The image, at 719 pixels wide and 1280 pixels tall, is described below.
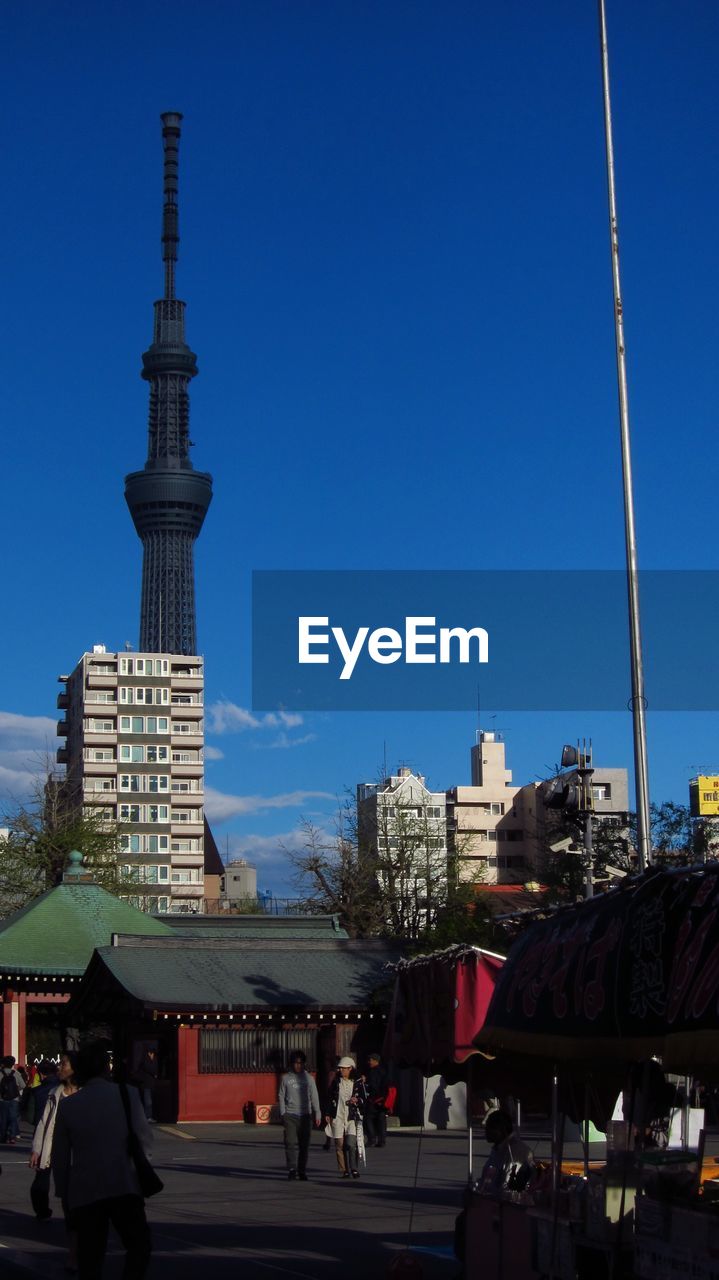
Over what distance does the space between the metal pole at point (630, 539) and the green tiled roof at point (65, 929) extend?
2288 centimetres

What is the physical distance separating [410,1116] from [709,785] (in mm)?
106244

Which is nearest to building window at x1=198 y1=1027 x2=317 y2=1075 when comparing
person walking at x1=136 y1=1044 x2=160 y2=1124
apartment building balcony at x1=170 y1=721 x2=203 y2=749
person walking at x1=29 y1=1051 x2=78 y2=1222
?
person walking at x1=136 y1=1044 x2=160 y2=1124

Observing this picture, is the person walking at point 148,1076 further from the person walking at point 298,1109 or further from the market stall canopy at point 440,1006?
the market stall canopy at point 440,1006

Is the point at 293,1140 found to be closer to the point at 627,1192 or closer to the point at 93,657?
the point at 627,1192

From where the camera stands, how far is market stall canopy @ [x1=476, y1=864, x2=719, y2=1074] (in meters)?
8.33

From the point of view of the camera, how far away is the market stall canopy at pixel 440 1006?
1442cm

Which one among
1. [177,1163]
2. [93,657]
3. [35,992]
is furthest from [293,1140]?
[93,657]

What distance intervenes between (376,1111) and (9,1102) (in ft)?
22.8

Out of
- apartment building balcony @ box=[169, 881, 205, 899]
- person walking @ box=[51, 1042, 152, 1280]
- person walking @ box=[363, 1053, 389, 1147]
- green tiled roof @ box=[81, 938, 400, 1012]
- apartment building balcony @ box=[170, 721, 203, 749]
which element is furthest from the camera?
apartment building balcony @ box=[170, 721, 203, 749]

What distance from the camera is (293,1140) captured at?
22547 mm

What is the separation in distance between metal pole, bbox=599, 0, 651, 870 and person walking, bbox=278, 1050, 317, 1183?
561cm

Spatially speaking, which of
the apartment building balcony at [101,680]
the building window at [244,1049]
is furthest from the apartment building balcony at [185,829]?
the building window at [244,1049]

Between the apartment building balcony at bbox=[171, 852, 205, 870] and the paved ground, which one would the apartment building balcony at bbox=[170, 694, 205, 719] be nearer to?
the apartment building balcony at bbox=[171, 852, 205, 870]

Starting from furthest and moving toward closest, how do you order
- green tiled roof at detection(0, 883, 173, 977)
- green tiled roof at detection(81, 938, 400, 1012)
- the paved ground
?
green tiled roof at detection(0, 883, 173, 977)
green tiled roof at detection(81, 938, 400, 1012)
the paved ground
